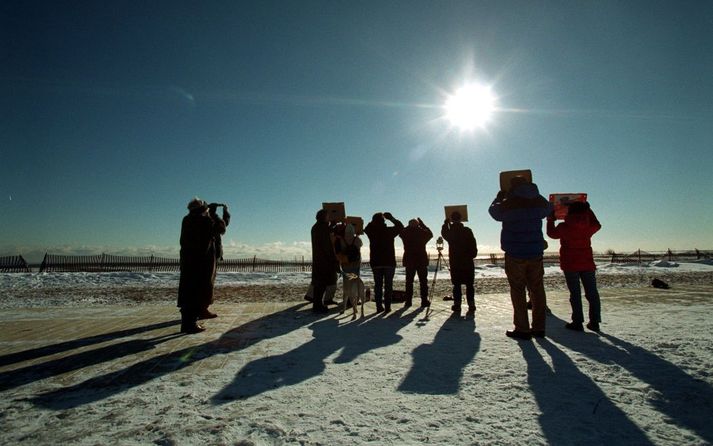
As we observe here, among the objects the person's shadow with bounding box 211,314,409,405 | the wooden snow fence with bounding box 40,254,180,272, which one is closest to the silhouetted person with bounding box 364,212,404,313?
the person's shadow with bounding box 211,314,409,405

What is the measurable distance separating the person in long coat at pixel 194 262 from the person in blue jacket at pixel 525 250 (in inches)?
169

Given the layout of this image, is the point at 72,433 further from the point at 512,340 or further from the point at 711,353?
the point at 711,353

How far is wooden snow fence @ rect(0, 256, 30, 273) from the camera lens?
26.6 m

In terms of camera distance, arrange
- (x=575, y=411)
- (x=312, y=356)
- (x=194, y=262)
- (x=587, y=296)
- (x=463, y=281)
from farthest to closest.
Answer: (x=463, y=281)
(x=194, y=262)
(x=587, y=296)
(x=312, y=356)
(x=575, y=411)

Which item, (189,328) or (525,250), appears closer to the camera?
(525,250)

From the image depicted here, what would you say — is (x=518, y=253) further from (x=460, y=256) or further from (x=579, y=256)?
(x=460, y=256)

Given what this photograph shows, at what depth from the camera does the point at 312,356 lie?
345 cm

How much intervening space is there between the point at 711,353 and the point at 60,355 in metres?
6.72

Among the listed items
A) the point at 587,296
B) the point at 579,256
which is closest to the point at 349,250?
the point at 579,256

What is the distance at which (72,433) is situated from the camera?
190 centimetres

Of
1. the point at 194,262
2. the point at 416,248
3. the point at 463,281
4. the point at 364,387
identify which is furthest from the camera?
the point at 416,248

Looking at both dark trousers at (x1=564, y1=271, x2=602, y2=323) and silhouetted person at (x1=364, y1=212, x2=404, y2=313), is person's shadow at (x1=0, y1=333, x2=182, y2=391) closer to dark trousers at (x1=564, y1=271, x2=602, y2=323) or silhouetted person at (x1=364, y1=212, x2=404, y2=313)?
silhouetted person at (x1=364, y1=212, x2=404, y2=313)

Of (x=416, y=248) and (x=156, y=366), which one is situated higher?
(x=416, y=248)

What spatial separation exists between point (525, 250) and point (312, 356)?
2.92m
